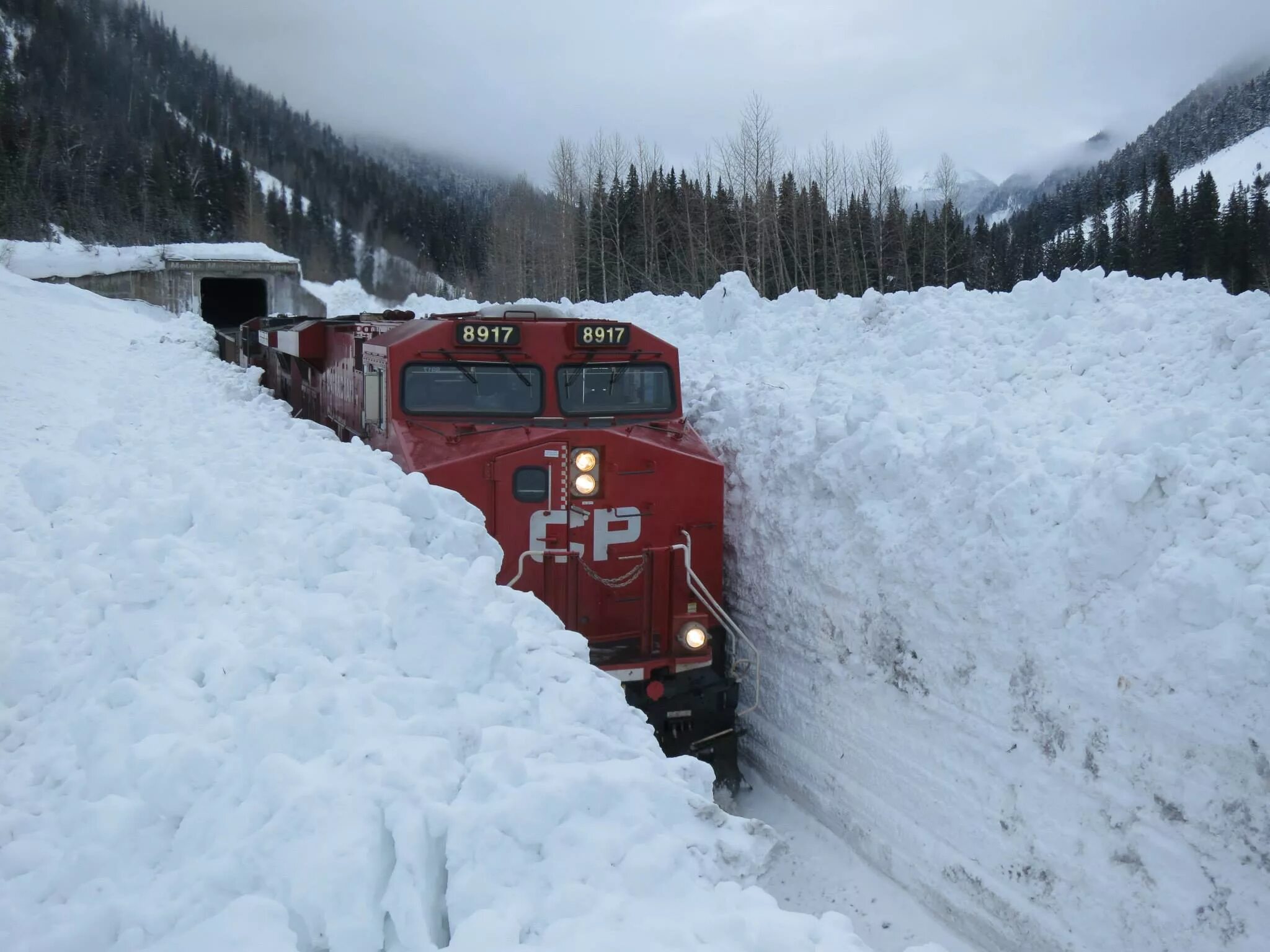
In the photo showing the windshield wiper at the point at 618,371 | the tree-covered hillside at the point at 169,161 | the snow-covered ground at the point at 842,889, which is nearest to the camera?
the snow-covered ground at the point at 842,889

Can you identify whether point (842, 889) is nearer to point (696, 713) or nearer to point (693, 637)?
point (696, 713)

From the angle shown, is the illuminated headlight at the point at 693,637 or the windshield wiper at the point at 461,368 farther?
the windshield wiper at the point at 461,368

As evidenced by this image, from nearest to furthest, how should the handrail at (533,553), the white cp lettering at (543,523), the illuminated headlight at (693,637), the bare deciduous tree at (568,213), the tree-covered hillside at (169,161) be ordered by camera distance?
the handrail at (533,553) < the white cp lettering at (543,523) < the illuminated headlight at (693,637) < the bare deciduous tree at (568,213) < the tree-covered hillside at (169,161)

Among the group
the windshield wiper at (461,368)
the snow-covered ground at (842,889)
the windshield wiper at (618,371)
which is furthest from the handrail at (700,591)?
the windshield wiper at (461,368)

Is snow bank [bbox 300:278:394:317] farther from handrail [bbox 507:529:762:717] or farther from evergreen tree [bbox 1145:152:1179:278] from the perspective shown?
handrail [bbox 507:529:762:717]

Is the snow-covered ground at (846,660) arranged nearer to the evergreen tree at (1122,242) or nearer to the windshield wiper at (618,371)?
the windshield wiper at (618,371)

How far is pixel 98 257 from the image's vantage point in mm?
38719

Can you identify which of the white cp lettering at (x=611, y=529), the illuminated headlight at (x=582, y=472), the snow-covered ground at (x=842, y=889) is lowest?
the snow-covered ground at (x=842, y=889)

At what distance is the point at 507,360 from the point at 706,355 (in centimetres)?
594

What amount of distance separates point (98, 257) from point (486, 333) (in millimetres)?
40233

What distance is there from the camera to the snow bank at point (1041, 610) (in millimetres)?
4383

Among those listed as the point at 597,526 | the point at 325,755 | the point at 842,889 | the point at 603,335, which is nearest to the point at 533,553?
the point at 597,526

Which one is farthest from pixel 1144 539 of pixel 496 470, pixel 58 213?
pixel 58 213

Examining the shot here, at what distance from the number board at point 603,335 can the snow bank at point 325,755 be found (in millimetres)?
2295
